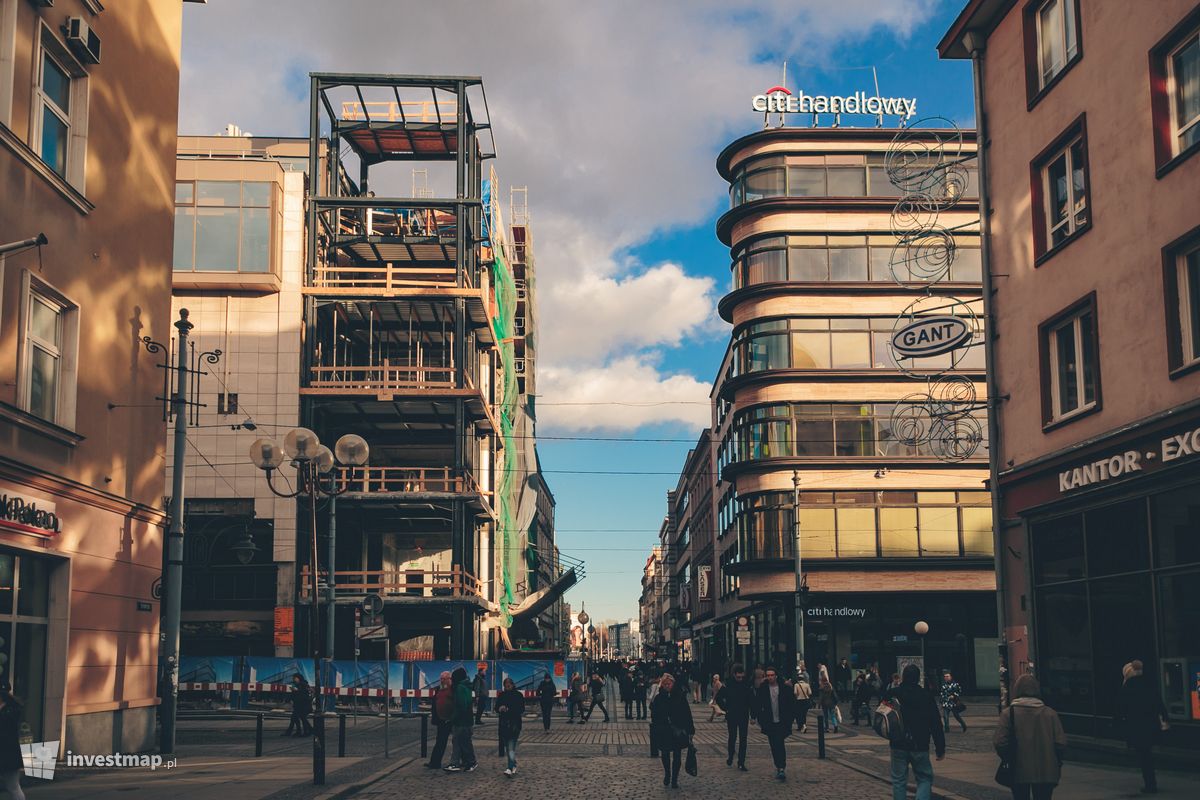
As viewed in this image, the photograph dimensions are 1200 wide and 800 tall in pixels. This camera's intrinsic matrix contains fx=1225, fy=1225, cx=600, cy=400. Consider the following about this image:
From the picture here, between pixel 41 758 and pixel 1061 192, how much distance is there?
19.6 metres

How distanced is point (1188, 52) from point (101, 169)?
57.7ft

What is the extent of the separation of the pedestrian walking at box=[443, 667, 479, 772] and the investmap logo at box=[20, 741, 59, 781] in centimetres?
629

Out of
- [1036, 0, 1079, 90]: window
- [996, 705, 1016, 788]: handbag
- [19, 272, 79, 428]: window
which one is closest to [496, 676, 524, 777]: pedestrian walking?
[19, 272, 79, 428]: window

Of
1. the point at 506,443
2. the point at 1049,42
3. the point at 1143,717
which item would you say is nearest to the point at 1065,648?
the point at 1143,717

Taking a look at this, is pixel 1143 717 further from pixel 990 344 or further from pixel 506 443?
pixel 506 443

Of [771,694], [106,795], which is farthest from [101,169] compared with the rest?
[771,694]

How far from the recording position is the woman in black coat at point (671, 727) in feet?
59.7

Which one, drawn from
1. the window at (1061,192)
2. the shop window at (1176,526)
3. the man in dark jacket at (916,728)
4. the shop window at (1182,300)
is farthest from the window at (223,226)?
the man in dark jacket at (916,728)

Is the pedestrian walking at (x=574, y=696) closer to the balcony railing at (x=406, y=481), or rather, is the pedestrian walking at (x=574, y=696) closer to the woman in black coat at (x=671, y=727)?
the balcony railing at (x=406, y=481)

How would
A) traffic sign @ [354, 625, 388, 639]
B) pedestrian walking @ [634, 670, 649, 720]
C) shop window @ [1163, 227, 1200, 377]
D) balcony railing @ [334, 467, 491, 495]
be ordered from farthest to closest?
balcony railing @ [334, 467, 491, 495]
pedestrian walking @ [634, 670, 649, 720]
traffic sign @ [354, 625, 388, 639]
shop window @ [1163, 227, 1200, 377]

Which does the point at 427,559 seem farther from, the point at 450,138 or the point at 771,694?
the point at 771,694

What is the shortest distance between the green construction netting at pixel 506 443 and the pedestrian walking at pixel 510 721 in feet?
133

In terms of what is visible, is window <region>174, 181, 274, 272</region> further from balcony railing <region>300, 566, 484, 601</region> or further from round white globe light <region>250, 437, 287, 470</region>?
round white globe light <region>250, 437, 287, 470</region>

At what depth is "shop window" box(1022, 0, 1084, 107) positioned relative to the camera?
855 inches
